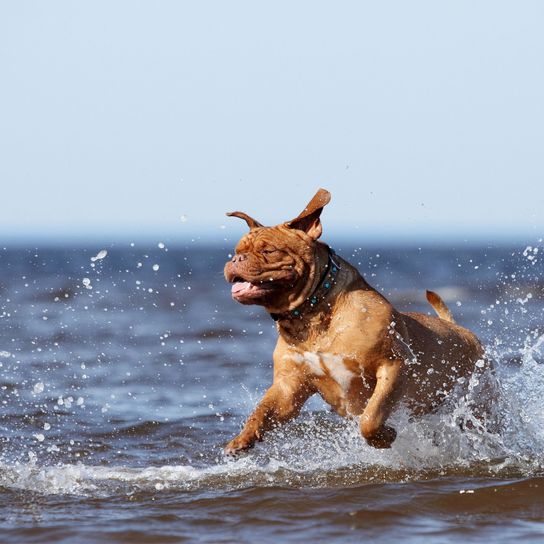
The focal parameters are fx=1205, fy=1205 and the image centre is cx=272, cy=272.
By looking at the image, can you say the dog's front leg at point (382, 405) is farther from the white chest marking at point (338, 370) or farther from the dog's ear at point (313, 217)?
the dog's ear at point (313, 217)

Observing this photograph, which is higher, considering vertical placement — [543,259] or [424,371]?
[543,259]

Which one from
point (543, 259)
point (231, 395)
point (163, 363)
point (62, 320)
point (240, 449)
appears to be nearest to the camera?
point (240, 449)

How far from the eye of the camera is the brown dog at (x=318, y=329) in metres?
7.25

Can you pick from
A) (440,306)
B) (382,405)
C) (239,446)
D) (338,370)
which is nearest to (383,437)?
(382,405)

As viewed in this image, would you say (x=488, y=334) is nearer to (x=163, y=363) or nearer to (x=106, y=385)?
(x=163, y=363)

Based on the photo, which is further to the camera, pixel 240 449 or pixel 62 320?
pixel 62 320

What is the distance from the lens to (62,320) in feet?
71.1

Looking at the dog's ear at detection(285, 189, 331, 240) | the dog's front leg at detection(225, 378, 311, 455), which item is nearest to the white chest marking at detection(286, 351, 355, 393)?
the dog's front leg at detection(225, 378, 311, 455)

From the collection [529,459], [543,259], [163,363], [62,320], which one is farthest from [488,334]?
[543,259]

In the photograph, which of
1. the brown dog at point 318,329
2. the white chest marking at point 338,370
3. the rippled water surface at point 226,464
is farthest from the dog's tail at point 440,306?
the white chest marking at point 338,370

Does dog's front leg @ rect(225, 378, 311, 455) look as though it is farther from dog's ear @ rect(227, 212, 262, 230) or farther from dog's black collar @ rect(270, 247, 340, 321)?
dog's ear @ rect(227, 212, 262, 230)

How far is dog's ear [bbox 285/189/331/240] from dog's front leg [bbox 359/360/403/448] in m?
0.92

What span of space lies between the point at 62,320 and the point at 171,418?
11.4 m

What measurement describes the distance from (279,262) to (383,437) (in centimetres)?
126
